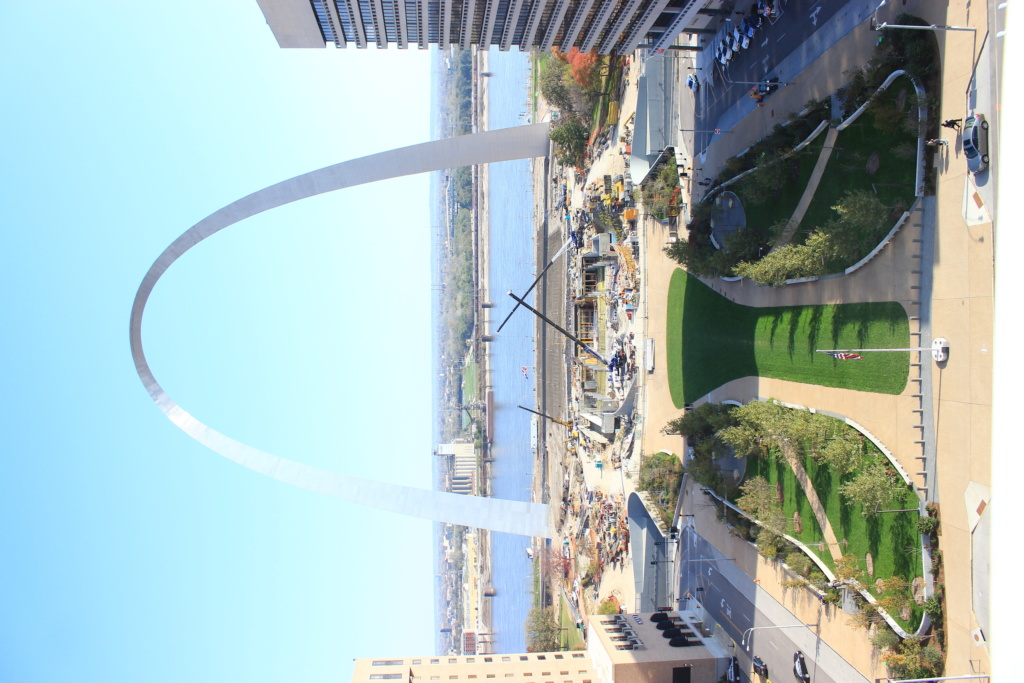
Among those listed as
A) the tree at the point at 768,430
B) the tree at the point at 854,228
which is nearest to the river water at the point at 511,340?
the tree at the point at 768,430

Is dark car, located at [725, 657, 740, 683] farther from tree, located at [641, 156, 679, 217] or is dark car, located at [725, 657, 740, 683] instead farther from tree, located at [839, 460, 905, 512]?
tree, located at [641, 156, 679, 217]

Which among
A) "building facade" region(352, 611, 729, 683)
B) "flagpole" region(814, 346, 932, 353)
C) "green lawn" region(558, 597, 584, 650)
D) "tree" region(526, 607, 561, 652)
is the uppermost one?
"flagpole" region(814, 346, 932, 353)

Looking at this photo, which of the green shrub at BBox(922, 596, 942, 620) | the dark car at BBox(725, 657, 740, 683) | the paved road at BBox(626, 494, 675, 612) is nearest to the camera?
the green shrub at BBox(922, 596, 942, 620)

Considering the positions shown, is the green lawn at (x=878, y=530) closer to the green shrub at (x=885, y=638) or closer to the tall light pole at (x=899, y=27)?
the green shrub at (x=885, y=638)

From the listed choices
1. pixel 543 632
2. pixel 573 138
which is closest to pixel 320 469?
pixel 543 632


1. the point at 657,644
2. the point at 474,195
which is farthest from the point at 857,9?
the point at 474,195

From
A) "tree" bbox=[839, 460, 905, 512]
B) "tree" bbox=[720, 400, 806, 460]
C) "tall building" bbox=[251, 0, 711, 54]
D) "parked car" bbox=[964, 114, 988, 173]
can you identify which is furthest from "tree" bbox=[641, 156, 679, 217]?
"tree" bbox=[839, 460, 905, 512]

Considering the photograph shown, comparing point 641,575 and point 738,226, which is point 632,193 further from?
point 641,575
